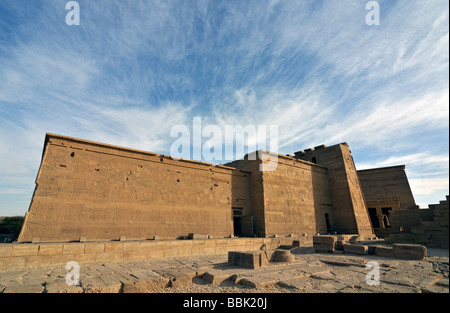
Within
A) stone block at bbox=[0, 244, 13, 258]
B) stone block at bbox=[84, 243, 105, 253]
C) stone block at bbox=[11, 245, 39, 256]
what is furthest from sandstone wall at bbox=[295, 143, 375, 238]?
stone block at bbox=[0, 244, 13, 258]

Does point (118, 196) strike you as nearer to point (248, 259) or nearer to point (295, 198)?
point (248, 259)

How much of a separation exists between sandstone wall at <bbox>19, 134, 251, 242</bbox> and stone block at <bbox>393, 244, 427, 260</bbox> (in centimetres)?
877

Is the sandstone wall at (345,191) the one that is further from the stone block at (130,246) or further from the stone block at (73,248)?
the stone block at (73,248)

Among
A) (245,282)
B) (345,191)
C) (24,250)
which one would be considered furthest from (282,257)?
(345,191)

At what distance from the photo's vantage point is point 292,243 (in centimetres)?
1384

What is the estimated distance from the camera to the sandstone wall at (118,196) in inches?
378

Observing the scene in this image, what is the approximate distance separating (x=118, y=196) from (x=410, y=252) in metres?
12.8

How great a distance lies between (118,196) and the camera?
1127cm

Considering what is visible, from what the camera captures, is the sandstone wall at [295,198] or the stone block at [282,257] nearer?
the stone block at [282,257]

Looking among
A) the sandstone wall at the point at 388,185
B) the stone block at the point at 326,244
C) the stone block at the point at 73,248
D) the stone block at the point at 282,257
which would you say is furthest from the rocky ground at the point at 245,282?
the sandstone wall at the point at 388,185

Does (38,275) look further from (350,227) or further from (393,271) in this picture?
(350,227)

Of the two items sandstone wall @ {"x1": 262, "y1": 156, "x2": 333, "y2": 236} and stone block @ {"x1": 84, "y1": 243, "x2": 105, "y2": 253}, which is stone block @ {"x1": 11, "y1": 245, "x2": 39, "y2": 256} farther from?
sandstone wall @ {"x1": 262, "y1": 156, "x2": 333, "y2": 236}

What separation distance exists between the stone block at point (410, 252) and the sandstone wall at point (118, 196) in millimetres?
8767
